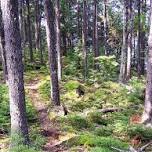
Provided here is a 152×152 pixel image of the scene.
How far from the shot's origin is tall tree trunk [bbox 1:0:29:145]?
28.8 ft

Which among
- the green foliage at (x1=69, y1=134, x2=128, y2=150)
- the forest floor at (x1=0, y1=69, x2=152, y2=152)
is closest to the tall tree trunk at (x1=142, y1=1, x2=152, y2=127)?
the forest floor at (x1=0, y1=69, x2=152, y2=152)

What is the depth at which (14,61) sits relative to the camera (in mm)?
8867

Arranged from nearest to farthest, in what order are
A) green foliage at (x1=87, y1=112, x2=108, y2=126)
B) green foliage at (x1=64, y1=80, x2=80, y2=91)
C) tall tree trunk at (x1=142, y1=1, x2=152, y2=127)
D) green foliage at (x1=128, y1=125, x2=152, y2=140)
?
1. green foliage at (x1=128, y1=125, x2=152, y2=140)
2. tall tree trunk at (x1=142, y1=1, x2=152, y2=127)
3. green foliage at (x1=87, y1=112, x2=108, y2=126)
4. green foliage at (x1=64, y1=80, x2=80, y2=91)

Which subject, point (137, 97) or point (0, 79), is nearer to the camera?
point (137, 97)

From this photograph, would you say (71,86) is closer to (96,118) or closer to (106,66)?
(106,66)

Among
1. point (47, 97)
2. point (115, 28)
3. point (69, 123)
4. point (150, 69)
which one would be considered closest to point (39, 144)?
point (69, 123)

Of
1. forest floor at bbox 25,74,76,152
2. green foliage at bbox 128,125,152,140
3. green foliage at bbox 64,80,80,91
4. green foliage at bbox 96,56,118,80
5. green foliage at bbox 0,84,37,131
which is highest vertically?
green foliage at bbox 96,56,118,80

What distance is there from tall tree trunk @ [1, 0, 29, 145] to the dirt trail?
1132mm

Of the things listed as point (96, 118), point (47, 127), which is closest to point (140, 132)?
point (96, 118)

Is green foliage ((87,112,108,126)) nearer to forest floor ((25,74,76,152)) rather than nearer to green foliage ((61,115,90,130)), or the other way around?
green foliage ((61,115,90,130))

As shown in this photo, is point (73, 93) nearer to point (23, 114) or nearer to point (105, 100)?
point (105, 100)

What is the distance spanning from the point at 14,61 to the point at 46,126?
14.2 ft

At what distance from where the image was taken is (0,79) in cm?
2278

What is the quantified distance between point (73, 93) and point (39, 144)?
318 inches
